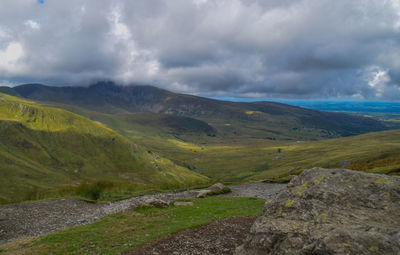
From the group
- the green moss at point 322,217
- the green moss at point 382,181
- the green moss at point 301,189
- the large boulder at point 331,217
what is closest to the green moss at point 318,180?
the large boulder at point 331,217

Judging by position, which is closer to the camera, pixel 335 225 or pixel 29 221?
pixel 335 225

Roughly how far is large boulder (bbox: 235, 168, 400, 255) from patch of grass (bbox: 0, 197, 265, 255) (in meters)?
10.9

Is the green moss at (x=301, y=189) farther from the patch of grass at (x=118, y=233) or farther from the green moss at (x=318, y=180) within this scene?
the patch of grass at (x=118, y=233)

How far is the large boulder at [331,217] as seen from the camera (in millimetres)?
9570

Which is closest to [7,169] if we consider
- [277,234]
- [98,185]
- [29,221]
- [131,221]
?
[98,185]

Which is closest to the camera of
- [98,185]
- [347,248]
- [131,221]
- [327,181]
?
[347,248]

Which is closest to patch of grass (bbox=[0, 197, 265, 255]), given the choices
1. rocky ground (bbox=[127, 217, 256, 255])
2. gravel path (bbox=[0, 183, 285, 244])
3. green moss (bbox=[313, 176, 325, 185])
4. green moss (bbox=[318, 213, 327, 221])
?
rocky ground (bbox=[127, 217, 256, 255])

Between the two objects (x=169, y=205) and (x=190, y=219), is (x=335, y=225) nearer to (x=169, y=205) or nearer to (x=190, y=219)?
(x=190, y=219)

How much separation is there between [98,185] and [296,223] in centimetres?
5174

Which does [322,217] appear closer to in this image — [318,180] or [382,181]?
[318,180]

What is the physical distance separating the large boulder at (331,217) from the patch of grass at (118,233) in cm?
1088

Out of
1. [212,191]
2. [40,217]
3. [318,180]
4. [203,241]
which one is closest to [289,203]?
[318,180]

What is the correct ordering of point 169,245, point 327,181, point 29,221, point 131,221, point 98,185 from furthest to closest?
point 98,185, point 29,221, point 131,221, point 169,245, point 327,181

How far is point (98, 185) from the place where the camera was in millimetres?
54438
